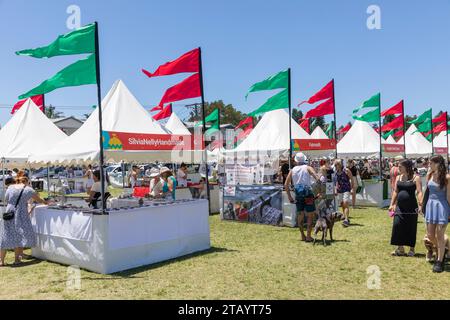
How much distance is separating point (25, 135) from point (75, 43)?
6.52m

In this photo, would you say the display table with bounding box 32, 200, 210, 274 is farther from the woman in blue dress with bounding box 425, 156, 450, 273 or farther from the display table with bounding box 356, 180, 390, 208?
the display table with bounding box 356, 180, 390, 208

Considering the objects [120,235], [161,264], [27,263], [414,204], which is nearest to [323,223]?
[414,204]

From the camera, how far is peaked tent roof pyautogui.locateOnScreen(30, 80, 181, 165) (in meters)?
8.87

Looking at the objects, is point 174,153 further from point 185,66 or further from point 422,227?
point 422,227

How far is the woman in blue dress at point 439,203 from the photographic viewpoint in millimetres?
6195

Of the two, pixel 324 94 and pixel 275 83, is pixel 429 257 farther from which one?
pixel 324 94

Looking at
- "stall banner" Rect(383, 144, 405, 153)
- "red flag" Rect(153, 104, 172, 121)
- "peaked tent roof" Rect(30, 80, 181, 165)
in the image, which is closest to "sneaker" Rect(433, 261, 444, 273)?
"peaked tent roof" Rect(30, 80, 181, 165)

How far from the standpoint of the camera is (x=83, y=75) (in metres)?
7.09

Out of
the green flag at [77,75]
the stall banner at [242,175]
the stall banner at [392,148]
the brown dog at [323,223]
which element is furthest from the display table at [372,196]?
the green flag at [77,75]

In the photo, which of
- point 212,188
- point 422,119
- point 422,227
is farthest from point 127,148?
point 422,119

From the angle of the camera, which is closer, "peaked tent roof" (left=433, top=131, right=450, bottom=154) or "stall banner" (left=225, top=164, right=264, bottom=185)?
"stall banner" (left=225, top=164, right=264, bottom=185)

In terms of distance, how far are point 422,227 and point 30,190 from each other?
905 cm

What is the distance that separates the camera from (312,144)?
→ 1656 centimetres

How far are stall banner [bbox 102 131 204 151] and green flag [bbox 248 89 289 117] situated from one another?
7.35ft
